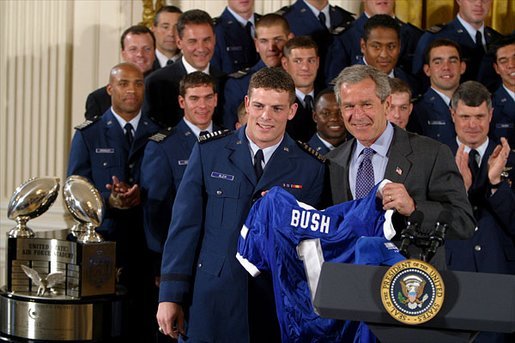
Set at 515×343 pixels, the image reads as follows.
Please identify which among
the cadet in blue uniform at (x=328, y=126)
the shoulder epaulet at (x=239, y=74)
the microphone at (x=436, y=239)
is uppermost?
the shoulder epaulet at (x=239, y=74)

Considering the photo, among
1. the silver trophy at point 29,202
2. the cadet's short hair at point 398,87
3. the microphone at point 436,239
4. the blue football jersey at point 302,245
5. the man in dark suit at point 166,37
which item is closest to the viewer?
the microphone at point 436,239

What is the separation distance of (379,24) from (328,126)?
0.91m

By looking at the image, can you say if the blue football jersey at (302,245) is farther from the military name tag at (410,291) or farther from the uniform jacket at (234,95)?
the uniform jacket at (234,95)

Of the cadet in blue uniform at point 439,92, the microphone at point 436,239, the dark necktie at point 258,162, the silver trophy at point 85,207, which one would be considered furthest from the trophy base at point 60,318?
the microphone at point 436,239

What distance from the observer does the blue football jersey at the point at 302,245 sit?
3596 mm

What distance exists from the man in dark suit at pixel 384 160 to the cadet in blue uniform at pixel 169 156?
1.38 m

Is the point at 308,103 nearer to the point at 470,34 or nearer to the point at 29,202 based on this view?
the point at 470,34

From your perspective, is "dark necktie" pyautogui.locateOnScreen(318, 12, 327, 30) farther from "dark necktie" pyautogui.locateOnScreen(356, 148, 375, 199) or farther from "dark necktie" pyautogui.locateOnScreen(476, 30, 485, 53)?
"dark necktie" pyautogui.locateOnScreen(356, 148, 375, 199)

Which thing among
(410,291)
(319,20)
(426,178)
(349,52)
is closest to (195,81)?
(349,52)

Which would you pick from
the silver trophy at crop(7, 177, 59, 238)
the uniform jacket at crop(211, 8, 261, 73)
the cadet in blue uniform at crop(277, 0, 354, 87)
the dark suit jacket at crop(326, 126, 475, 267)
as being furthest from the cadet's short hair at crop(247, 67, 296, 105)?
the uniform jacket at crop(211, 8, 261, 73)

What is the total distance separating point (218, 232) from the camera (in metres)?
3.98

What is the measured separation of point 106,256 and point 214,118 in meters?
1.17

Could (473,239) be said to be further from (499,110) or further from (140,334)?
(140,334)

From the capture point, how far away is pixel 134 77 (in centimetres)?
556
